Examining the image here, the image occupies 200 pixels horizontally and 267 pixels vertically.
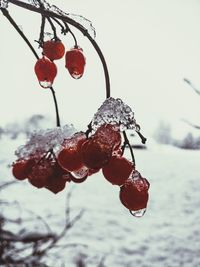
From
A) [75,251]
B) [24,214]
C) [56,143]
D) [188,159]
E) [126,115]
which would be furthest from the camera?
[188,159]

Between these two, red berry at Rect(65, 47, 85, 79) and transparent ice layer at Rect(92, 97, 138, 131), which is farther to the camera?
red berry at Rect(65, 47, 85, 79)

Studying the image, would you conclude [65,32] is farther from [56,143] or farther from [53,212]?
[53,212]

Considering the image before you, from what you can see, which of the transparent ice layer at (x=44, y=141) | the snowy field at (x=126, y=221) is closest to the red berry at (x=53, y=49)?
the transparent ice layer at (x=44, y=141)

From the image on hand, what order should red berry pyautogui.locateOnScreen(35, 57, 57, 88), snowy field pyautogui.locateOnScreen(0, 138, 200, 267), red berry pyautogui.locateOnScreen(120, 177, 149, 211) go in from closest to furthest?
red berry pyautogui.locateOnScreen(120, 177, 149, 211)
red berry pyautogui.locateOnScreen(35, 57, 57, 88)
snowy field pyautogui.locateOnScreen(0, 138, 200, 267)

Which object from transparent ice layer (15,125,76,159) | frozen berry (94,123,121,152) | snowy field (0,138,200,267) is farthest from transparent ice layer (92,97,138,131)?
snowy field (0,138,200,267)

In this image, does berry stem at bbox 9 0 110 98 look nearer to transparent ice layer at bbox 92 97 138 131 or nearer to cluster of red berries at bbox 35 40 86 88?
transparent ice layer at bbox 92 97 138 131

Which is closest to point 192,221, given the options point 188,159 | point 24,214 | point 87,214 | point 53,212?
point 87,214

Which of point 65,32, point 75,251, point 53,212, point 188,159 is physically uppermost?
point 188,159

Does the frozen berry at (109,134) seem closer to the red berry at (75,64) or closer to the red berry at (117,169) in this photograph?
the red berry at (117,169)
